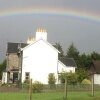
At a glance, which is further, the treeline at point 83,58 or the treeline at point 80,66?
the treeline at point 83,58

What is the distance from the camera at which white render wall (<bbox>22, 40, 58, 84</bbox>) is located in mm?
58531

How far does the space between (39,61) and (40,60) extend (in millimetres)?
249

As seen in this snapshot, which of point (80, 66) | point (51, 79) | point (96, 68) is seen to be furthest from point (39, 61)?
point (80, 66)

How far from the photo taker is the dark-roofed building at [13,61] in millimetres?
62875

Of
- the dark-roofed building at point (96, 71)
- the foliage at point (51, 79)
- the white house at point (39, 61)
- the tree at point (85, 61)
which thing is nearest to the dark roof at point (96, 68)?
the dark-roofed building at point (96, 71)

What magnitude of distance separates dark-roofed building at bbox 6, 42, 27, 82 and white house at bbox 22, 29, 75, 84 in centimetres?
351

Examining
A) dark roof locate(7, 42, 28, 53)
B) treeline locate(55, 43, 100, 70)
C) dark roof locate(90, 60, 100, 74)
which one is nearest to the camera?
dark roof locate(7, 42, 28, 53)

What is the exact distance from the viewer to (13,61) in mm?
66625

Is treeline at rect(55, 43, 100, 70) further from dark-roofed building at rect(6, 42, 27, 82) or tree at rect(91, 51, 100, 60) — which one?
dark-roofed building at rect(6, 42, 27, 82)

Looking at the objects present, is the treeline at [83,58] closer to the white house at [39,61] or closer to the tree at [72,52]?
the tree at [72,52]

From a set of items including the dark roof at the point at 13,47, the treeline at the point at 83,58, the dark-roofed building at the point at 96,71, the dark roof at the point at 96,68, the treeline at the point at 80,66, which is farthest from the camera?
the treeline at the point at 83,58

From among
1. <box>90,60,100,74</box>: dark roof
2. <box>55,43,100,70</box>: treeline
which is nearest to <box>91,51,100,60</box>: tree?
<box>55,43,100,70</box>: treeline

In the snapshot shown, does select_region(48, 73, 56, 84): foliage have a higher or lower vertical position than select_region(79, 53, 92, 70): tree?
lower

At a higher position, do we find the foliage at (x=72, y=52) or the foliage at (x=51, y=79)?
the foliage at (x=72, y=52)
